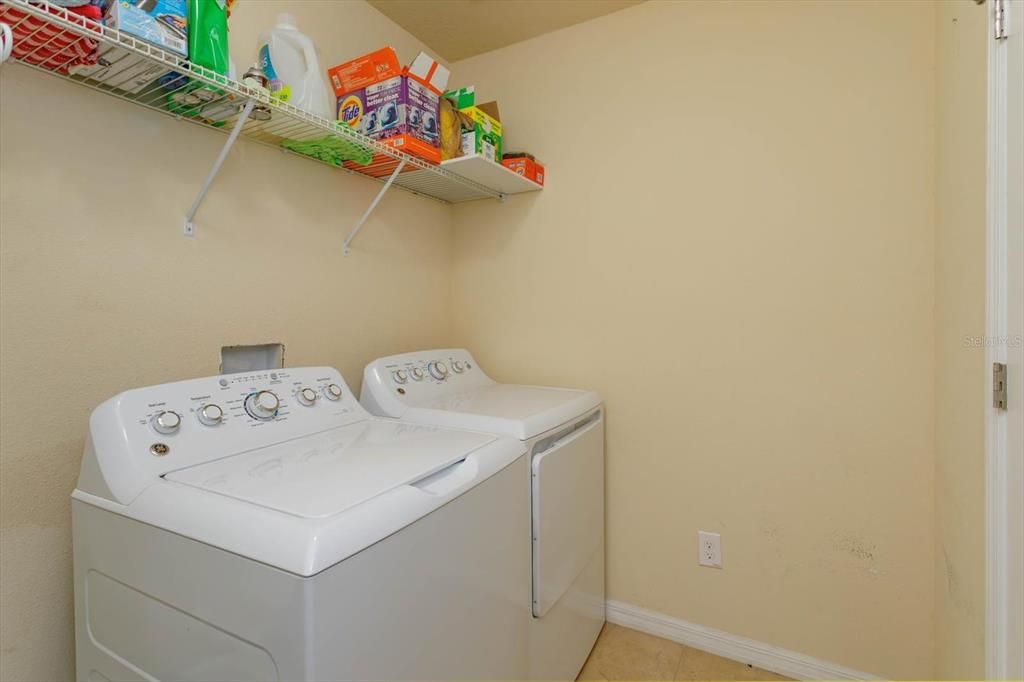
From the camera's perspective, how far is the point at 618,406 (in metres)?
1.96

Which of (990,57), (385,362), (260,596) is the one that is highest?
(990,57)

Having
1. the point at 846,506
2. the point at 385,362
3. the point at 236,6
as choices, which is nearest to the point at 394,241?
the point at 385,362

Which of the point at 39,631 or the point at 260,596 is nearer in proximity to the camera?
the point at 260,596

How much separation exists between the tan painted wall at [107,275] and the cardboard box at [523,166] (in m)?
0.72

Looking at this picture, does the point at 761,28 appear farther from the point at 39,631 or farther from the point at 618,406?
the point at 39,631

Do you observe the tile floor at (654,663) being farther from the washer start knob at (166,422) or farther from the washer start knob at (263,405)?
the washer start knob at (166,422)

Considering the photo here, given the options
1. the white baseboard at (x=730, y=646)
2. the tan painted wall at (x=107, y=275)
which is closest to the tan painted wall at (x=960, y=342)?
the white baseboard at (x=730, y=646)

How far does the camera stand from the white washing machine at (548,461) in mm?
1368

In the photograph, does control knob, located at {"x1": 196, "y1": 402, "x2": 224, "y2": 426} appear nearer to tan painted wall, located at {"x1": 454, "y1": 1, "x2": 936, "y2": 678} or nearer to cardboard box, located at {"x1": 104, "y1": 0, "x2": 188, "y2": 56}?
cardboard box, located at {"x1": 104, "y1": 0, "x2": 188, "y2": 56}

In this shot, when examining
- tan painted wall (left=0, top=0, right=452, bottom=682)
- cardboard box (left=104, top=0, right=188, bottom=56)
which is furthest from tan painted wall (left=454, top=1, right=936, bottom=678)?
cardboard box (left=104, top=0, right=188, bottom=56)

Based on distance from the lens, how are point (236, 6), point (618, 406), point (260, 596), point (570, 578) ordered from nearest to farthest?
point (260, 596) → point (236, 6) → point (570, 578) → point (618, 406)

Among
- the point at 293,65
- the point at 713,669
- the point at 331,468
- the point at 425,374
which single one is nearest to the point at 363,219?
the point at 293,65

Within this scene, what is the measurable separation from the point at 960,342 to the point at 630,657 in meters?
1.47

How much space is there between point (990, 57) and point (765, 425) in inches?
45.6
